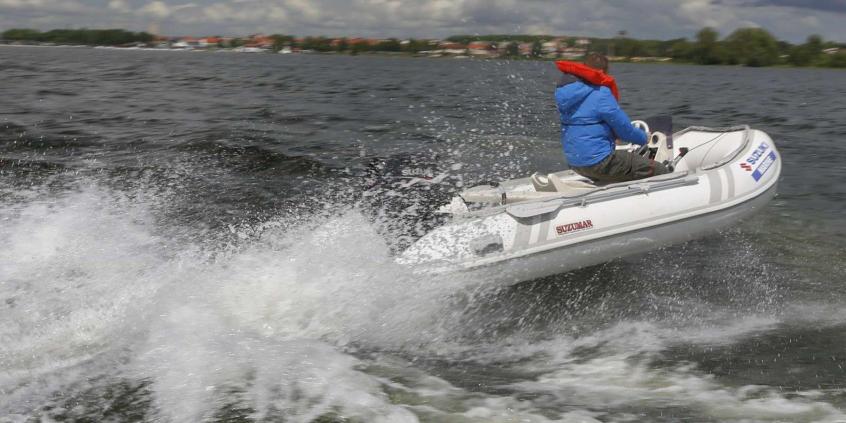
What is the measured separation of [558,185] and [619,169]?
0.60 meters

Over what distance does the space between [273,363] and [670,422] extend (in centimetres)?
265

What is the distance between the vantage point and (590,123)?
669cm

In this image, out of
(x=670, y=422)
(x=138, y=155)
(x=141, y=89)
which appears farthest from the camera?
(x=141, y=89)

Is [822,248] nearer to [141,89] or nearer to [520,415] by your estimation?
[520,415]

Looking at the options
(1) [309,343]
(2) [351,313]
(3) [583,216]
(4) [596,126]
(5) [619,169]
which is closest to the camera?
(1) [309,343]

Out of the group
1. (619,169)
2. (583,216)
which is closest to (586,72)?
(619,169)

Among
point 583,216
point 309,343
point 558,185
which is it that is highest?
point 558,185

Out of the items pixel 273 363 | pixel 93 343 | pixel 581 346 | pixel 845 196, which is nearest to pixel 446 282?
pixel 581 346

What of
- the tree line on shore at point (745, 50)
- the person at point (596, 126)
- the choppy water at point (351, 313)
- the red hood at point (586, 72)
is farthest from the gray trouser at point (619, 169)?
the tree line on shore at point (745, 50)

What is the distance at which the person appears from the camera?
6.50 meters

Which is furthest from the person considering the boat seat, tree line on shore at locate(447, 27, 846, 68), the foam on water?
tree line on shore at locate(447, 27, 846, 68)

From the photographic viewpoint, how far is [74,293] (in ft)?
19.4

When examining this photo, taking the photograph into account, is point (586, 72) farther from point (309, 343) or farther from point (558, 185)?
point (309, 343)

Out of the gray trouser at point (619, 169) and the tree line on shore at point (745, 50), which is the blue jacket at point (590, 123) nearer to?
the gray trouser at point (619, 169)
